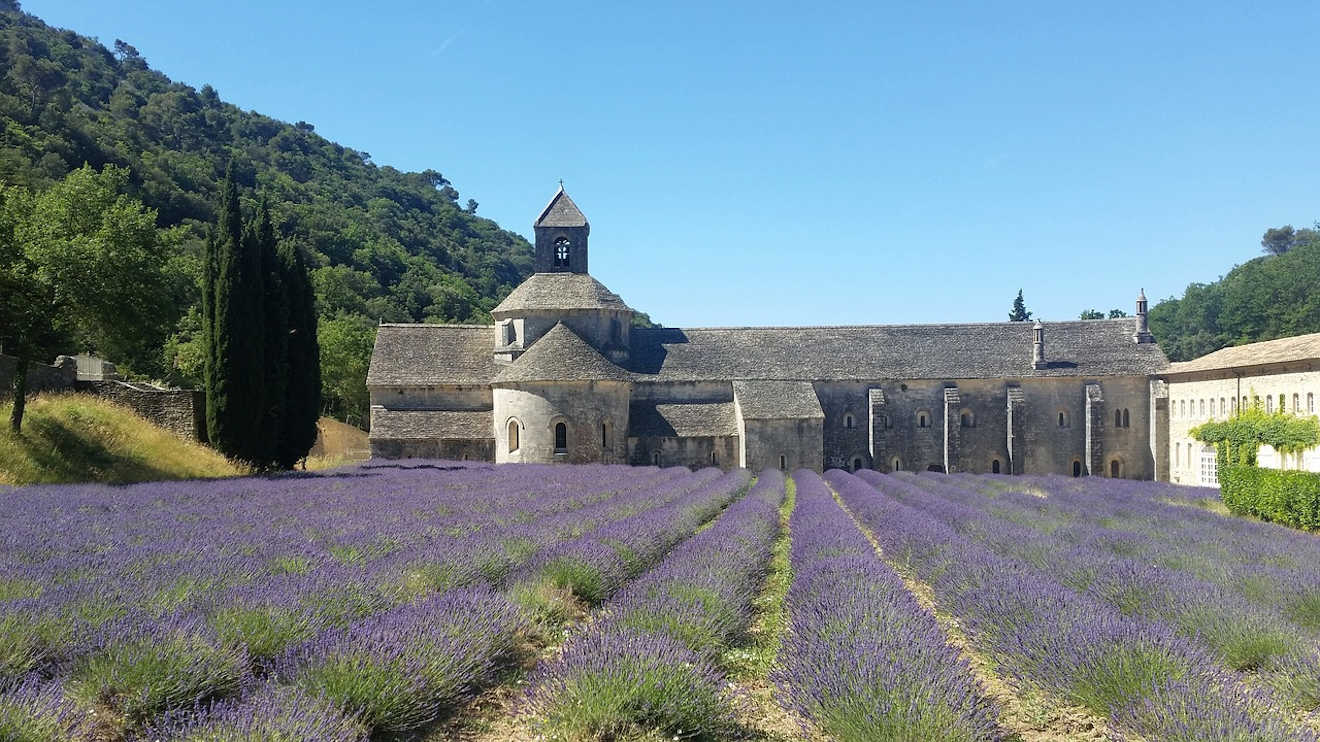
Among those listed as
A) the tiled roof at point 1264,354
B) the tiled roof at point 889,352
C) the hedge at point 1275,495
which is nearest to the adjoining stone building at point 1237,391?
the tiled roof at point 1264,354

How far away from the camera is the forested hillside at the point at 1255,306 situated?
73500 millimetres

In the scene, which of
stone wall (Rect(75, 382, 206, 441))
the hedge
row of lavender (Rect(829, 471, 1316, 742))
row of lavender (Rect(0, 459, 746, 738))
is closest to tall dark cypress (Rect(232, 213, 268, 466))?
stone wall (Rect(75, 382, 206, 441))

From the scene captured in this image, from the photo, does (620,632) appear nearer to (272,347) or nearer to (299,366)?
(272,347)

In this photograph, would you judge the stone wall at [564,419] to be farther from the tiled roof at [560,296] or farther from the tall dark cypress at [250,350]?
the tall dark cypress at [250,350]

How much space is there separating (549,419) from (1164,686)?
28464mm

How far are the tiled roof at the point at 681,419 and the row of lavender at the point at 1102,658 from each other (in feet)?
83.6

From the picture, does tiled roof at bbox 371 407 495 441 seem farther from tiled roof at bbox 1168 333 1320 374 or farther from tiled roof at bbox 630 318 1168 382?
tiled roof at bbox 1168 333 1320 374

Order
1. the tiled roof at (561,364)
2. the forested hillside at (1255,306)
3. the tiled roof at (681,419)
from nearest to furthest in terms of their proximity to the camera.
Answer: the tiled roof at (561,364)
the tiled roof at (681,419)
the forested hillside at (1255,306)

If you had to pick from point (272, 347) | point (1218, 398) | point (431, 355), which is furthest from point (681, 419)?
point (1218, 398)

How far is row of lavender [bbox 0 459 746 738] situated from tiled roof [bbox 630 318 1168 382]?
85.1ft

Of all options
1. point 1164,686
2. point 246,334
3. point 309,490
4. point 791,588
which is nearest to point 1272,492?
point 791,588

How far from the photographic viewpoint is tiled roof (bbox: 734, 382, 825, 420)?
115 ft

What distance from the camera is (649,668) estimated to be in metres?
5.20

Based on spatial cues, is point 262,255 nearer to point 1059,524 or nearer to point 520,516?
point 520,516
